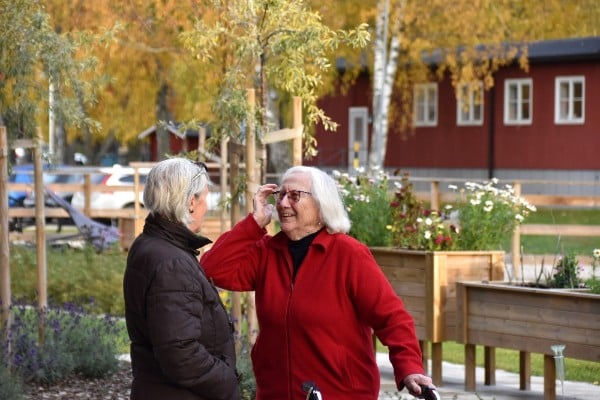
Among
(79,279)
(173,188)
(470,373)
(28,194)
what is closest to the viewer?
(173,188)

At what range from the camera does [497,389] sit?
1091 cm

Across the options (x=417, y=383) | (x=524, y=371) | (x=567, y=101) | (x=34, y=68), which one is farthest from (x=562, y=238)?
(x=417, y=383)

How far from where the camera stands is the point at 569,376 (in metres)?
11.6

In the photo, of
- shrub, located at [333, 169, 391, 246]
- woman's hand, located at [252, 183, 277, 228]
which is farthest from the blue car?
woman's hand, located at [252, 183, 277, 228]

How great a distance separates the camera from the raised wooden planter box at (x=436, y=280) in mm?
10633

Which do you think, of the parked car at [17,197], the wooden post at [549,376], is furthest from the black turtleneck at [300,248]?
the parked car at [17,197]

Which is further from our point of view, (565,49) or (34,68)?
(565,49)

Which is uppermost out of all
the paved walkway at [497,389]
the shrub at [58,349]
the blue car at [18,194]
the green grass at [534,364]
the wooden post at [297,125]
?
the wooden post at [297,125]

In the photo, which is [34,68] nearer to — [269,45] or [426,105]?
[269,45]

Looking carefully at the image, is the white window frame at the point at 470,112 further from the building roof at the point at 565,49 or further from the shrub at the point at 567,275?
the shrub at the point at 567,275

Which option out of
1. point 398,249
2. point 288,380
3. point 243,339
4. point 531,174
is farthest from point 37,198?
point 531,174

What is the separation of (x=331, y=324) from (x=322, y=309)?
67 millimetres

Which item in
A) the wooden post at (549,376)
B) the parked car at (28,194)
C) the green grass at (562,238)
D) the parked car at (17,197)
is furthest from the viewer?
the parked car at (28,194)

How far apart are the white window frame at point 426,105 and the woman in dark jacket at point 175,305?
40.7m
